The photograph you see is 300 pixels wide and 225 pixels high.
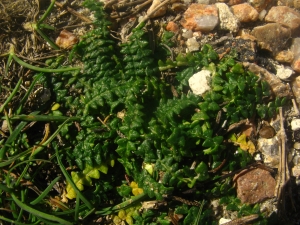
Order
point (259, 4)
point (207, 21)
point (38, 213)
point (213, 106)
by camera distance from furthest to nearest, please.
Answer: point (259, 4) → point (207, 21) → point (213, 106) → point (38, 213)

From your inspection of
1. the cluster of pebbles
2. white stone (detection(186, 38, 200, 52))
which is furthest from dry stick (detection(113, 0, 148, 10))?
white stone (detection(186, 38, 200, 52))

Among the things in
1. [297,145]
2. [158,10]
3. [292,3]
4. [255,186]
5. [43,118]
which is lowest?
[255,186]

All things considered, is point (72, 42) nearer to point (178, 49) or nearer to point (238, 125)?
point (178, 49)

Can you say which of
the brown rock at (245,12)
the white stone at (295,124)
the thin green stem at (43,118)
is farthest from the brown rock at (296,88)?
the thin green stem at (43,118)

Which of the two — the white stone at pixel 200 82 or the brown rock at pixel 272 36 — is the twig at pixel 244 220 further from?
the brown rock at pixel 272 36

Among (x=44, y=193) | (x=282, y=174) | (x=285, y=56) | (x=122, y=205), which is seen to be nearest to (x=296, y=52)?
(x=285, y=56)

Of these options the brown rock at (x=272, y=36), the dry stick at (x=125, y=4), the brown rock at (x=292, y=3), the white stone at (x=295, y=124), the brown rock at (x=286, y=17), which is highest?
the dry stick at (x=125, y=4)

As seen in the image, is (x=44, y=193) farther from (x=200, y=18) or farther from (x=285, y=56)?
(x=285, y=56)
